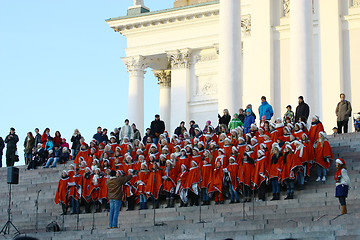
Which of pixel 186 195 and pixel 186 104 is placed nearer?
pixel 186 195

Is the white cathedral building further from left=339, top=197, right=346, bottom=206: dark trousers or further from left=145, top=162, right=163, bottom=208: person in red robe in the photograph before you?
left=339, top=197, right=346, bottom=206: dark trousers

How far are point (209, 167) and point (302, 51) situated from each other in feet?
32.4

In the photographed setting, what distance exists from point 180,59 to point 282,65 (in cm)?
940

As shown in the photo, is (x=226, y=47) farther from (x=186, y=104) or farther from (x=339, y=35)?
(x=186, y=104)

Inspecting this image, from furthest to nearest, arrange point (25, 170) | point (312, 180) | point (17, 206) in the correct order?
1. point (25, 170)
2. point (17, 206)
3. point (312, 180)

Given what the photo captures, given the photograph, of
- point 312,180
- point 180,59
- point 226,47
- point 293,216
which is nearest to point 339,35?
point 226,47

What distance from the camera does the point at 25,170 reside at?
31344 millimetres

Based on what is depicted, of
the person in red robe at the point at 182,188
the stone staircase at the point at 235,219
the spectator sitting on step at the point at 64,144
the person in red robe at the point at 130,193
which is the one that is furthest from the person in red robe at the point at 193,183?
the spectator sitting on step at the point at 64,144

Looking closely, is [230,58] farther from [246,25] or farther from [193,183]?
[246,25]

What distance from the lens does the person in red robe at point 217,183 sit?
929 inches

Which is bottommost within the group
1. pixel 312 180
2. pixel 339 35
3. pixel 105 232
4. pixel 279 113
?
pixel 105 232

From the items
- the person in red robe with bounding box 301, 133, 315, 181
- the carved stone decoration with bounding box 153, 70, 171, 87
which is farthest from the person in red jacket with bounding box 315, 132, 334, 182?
the carved stone decoration with bounding box 153, 70, 171, 87

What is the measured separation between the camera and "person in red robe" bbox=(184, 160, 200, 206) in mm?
24078

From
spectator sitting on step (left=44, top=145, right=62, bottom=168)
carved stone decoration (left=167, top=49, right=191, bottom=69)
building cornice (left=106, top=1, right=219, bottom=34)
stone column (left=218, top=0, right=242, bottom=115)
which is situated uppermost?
building cornice (left=106, top=1, right=219, bottom=34)
